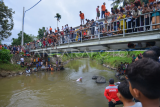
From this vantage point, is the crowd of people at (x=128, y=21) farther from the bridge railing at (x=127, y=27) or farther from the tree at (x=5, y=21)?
the tree at (x=5, y=21)

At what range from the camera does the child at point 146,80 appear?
36.6 inches

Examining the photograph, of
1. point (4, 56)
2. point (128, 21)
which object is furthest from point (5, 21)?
point (128, 21)

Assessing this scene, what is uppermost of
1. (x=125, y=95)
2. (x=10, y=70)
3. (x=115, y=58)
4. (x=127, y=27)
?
(x=127, y=27)

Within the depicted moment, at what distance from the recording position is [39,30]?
36781 mm

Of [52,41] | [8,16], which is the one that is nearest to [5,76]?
[52,41]

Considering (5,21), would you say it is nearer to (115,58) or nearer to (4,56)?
(4,56)

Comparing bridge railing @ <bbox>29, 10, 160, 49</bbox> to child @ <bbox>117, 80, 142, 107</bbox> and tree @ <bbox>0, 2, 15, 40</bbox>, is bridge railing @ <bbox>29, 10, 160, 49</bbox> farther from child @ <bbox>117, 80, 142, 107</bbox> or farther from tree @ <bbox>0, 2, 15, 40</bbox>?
tree @ <bbox>0, 2, 15, 40</bbox>

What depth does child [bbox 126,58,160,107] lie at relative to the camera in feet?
3.05

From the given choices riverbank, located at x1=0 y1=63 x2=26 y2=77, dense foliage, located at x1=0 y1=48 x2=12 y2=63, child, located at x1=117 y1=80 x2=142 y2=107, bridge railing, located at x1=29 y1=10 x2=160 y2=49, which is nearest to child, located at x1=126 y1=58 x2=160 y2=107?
child, located at x1=117 y1=80 x2=142 y2=107

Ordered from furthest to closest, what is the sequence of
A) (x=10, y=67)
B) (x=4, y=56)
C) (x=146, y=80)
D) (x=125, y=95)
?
(x=4, y=56) → (x=10, y=67) → (x=125, y=95) → (x=146, y=80)

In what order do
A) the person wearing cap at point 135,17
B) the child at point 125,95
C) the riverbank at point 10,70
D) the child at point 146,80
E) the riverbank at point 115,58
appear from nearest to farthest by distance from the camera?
the child at point 146,80 → the child at point 125,95 → the person wearing cap at point 135,17 → the riverbank at point 10,70 → the riverbank at point 115,58

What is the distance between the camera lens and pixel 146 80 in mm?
947

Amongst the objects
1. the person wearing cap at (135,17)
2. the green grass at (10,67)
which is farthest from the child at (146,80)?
the green grass at (10,67)

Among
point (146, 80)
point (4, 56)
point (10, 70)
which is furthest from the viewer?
point (4, 56)
